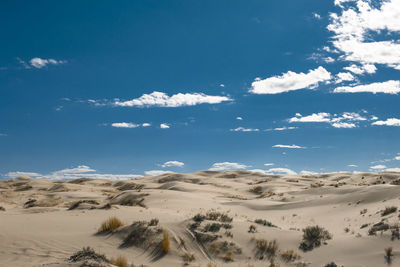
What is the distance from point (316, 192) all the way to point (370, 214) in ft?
41.3

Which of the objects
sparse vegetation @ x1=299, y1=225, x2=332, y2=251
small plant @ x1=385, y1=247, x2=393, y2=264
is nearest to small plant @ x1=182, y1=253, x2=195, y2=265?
sparse vegetation @ x1=299, y1=225, x2=332, y2=251

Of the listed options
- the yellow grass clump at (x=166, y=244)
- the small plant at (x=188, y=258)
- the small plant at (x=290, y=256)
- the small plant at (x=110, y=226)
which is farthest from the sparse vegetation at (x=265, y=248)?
the small plant at (x=110, y=226)

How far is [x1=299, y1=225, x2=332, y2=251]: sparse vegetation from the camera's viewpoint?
9.89 metres

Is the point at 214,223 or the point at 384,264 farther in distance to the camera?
the point at 214,223

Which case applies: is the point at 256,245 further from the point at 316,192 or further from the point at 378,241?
the point at 316,192

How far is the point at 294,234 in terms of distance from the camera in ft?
36.0

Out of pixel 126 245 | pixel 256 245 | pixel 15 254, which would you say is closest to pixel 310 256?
pixel 256 245

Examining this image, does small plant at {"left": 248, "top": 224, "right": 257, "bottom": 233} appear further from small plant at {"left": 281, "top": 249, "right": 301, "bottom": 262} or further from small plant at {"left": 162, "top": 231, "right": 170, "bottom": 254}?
small plant at {"left": 162, "top": 231, "right": 170, "bottom": 254}

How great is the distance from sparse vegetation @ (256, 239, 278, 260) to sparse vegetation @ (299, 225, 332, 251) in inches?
30.1

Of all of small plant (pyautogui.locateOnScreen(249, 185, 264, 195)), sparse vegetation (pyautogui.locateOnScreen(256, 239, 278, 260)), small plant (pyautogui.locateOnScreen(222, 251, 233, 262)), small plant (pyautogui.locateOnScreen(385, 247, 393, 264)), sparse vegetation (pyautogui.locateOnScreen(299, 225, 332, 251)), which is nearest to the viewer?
small plant (pyautogui.locateOnScreen(385, 247, 393, 264))

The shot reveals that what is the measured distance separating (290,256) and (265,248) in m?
0.82

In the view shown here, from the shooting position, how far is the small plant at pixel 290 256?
9296mm

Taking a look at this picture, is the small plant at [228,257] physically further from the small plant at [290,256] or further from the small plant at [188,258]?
the small plant at [290,256]

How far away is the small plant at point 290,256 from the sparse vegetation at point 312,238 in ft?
1.69
